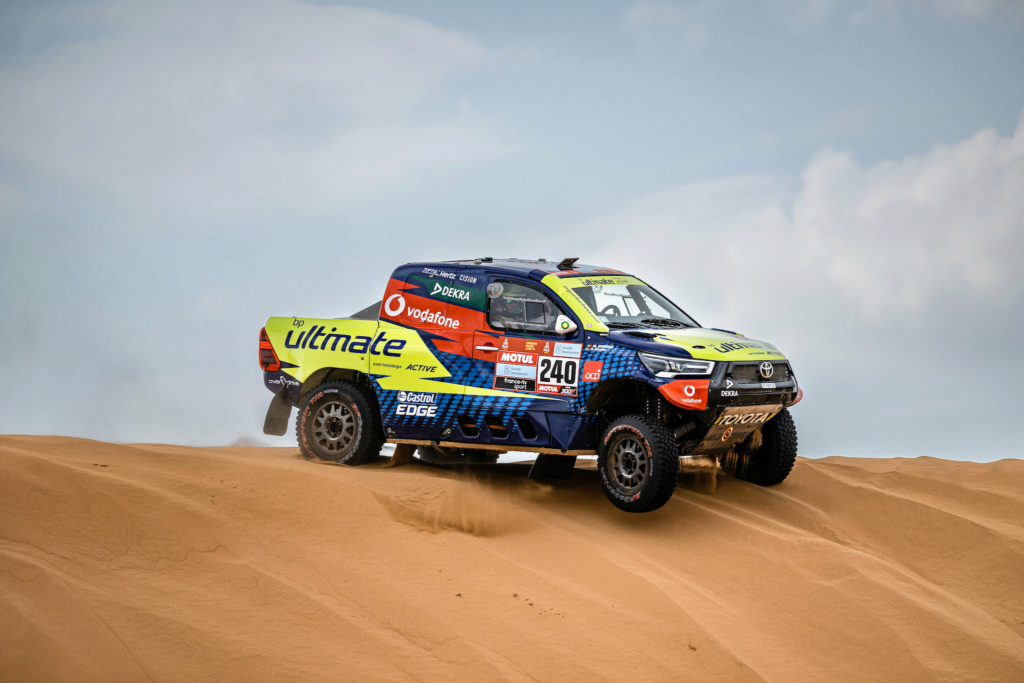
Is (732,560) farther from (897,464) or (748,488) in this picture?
(897,464)

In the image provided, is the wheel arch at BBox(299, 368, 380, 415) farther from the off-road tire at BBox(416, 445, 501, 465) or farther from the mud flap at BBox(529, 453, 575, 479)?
the mud flap at BBox(529, 453, 575, 479)

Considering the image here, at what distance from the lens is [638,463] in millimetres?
9141

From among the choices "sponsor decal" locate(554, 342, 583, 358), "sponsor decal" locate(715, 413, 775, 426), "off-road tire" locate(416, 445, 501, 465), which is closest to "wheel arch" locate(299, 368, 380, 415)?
"off-road tire" locate(416, 445, 501, 465)

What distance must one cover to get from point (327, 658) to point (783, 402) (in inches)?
218

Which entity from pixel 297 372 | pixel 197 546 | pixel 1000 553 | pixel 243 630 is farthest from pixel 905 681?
pixel 297 372

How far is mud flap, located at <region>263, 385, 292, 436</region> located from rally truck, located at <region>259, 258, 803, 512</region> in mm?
17

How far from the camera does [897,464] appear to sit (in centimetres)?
1317

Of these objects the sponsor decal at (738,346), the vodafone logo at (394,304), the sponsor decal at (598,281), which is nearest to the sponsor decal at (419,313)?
the vodafone logo at (394,304)

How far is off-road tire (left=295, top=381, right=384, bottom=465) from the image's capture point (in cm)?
1090

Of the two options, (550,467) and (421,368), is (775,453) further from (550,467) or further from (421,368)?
(421,368)

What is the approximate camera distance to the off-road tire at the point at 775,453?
35.0ft

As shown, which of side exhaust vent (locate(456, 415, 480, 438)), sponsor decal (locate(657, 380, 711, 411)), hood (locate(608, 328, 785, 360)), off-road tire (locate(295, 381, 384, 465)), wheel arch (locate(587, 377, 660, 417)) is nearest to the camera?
sponsor decal (locate(657, 380, 711, 411))

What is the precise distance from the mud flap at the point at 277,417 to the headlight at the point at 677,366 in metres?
4.76

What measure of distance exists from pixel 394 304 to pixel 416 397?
1200 millimetres
